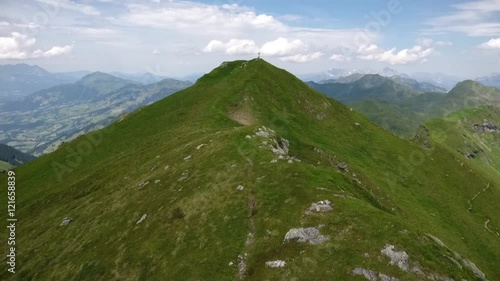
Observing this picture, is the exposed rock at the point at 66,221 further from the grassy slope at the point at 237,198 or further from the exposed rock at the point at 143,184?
the exposed rock at the point at 143,184

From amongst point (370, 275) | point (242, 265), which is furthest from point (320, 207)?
point (242, 265)

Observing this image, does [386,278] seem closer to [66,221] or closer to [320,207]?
[320,207]

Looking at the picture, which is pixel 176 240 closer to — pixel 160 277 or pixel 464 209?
pixel 160 277

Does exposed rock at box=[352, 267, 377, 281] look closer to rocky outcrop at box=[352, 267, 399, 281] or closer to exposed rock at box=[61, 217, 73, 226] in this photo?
rocky outcrop at box=[352, 267, 399, 281]

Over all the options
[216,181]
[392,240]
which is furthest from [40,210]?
[392,240]

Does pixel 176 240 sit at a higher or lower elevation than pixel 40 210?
higher

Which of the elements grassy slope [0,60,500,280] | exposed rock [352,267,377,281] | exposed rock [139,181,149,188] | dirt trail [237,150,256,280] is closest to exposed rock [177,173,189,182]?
grassy slope [0,60,500,280]

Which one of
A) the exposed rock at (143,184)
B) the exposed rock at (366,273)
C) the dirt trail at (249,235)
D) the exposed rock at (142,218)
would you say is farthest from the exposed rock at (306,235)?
the exposed rock at (143,184)
